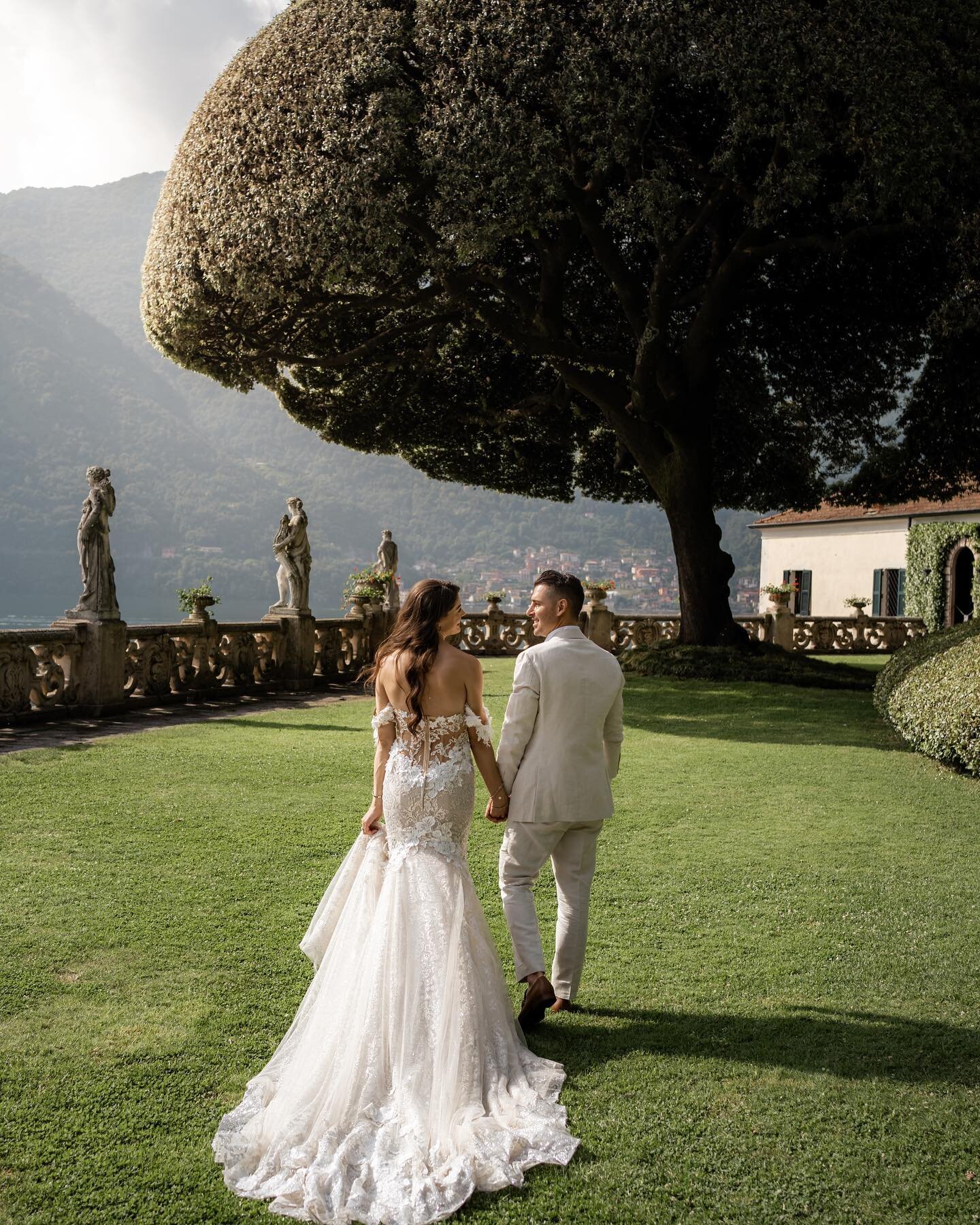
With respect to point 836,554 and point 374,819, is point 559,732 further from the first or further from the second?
point 836,554

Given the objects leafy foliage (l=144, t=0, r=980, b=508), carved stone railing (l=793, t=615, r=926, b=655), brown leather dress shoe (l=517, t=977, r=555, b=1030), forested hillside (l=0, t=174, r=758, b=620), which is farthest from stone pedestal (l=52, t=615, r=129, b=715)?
forested hillside (l=0, t=174, r=758, b=620)

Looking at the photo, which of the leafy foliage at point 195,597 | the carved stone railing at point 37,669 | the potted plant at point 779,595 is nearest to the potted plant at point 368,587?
the leafy foliage at point 195,597

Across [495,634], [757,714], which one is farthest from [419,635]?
[495,634]

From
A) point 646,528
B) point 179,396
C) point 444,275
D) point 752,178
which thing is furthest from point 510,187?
point 179,396

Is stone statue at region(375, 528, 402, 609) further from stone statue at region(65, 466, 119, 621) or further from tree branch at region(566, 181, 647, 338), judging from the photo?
stone statue at region(65, 466, 119, 621)

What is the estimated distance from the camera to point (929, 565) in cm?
3291

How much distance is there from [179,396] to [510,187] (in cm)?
7691

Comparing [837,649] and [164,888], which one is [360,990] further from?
[837,649]

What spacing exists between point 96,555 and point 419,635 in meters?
11.5

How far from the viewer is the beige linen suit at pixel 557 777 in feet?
15.3

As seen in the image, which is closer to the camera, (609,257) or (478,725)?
(478,725)

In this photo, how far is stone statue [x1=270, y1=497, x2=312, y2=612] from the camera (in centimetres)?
1900

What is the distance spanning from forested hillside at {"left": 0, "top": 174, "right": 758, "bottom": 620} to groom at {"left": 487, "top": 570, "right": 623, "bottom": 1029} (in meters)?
54.2

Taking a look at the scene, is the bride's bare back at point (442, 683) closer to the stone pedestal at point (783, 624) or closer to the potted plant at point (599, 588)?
the potted plant at point (599, 588)
